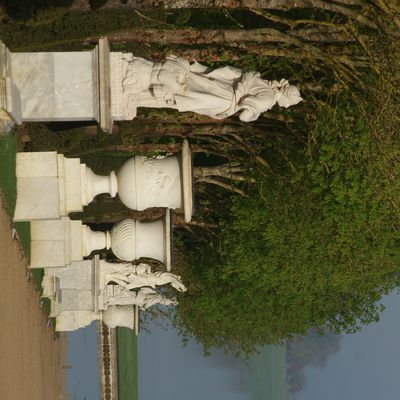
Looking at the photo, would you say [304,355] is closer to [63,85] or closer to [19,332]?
[19,332]

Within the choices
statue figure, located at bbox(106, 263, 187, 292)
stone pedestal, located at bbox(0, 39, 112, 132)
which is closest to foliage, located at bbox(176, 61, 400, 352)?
statue figure, located at bbox(106, 263, 187, 292)

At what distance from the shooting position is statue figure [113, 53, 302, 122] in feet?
53.7

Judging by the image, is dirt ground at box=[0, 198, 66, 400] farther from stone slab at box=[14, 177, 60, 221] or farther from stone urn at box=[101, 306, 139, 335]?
stone urn at box=[101, 306, 139, 335]

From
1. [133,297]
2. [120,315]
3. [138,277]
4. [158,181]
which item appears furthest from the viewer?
[120,315]

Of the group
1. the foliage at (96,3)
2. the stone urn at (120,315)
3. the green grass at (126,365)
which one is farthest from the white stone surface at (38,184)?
the green grass at (126,365)

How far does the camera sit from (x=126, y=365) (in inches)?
1655

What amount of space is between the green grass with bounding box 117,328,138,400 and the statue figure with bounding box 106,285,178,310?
1196 centimetres

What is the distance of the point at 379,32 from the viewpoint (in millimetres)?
19453

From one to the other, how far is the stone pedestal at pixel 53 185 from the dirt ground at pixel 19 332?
646 mm

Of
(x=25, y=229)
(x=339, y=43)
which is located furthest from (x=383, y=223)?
(x=25, y=229)

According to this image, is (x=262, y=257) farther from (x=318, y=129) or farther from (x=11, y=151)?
(x=11, y=151)

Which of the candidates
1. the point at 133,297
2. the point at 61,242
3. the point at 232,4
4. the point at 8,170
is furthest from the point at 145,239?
the point at 133,297

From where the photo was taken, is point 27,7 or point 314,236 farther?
point 314,236

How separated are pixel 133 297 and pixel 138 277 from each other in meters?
1.88
